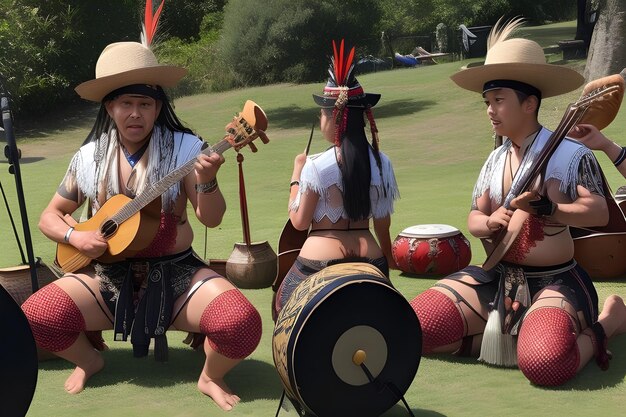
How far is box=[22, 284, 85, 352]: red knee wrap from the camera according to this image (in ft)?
16.8

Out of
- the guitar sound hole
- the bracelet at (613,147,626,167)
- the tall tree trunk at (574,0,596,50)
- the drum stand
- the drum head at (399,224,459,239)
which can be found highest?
the guitar sound hole

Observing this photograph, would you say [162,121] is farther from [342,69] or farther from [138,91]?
[342,69]

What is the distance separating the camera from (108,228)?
520cm

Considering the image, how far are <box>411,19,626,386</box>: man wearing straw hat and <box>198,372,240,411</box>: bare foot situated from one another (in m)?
1.11

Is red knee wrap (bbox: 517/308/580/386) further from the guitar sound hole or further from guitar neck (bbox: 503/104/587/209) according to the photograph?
the guitar sound hole

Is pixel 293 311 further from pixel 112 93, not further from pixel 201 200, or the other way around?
pixel 112 93

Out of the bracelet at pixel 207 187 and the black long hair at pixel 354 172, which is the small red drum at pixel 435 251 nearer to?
the black long hair at pixel 354 172

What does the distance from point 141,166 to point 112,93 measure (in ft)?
1.33

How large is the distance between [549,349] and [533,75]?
4.62ft

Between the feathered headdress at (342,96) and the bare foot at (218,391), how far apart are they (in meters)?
1.37

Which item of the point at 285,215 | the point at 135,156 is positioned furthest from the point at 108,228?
the point at 285,215

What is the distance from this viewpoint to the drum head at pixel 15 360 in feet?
11.7

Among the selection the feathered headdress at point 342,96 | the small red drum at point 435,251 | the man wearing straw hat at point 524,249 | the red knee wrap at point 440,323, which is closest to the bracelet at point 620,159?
the man wearing straw hat at point 524,249

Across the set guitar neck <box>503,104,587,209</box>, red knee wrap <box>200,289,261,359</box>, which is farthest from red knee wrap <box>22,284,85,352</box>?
guitar neck <box>503,104,587,209</box>
